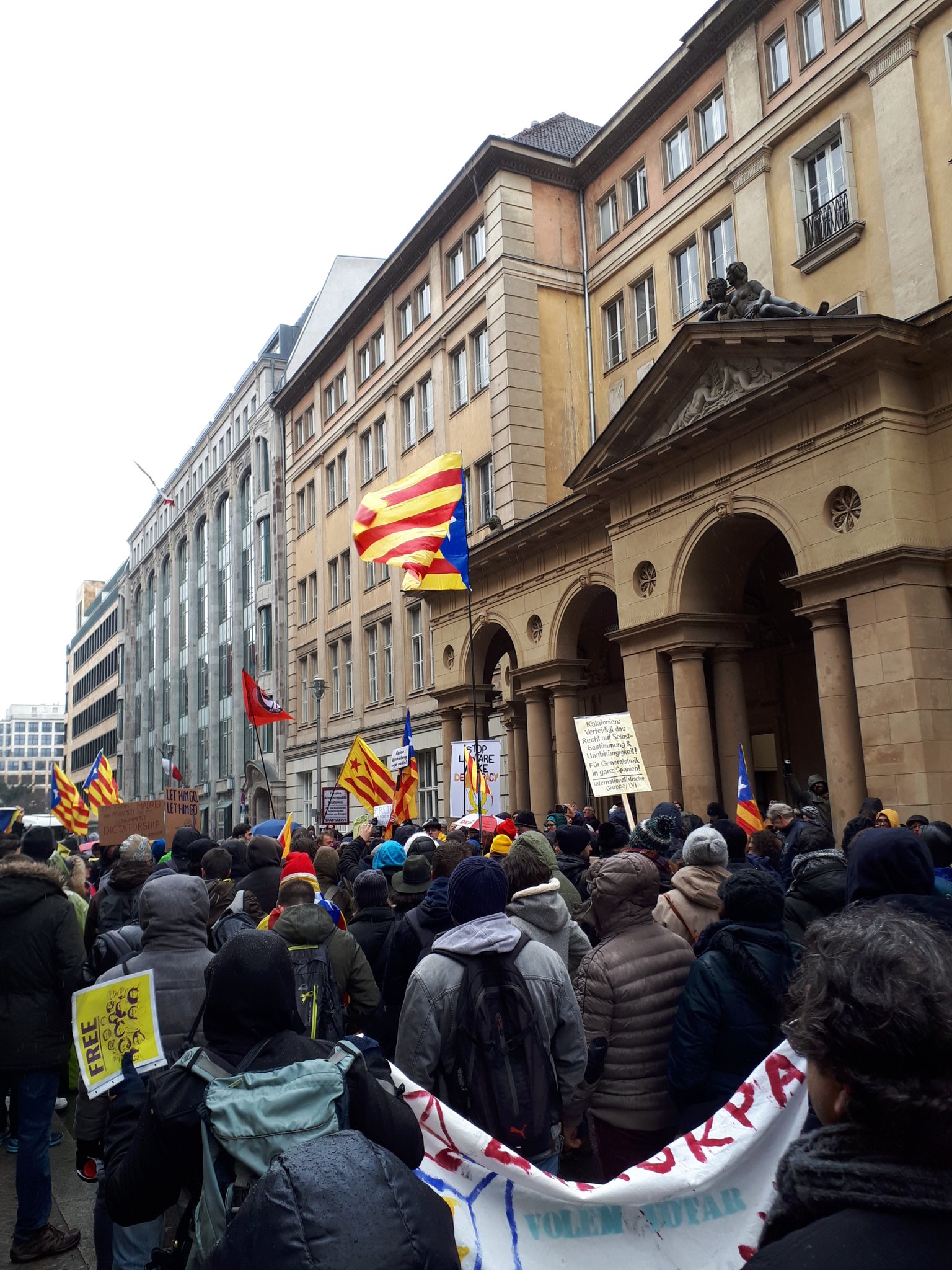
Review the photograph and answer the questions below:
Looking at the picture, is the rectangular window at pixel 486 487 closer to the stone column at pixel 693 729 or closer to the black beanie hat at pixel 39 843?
the stone column at pixel 693 729

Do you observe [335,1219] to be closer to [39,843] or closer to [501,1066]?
[501,1066]

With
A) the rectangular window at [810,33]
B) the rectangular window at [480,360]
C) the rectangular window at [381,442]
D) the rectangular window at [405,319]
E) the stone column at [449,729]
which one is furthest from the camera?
the rectangular window at [381,442]

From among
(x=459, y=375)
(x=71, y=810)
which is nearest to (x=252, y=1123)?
(x=71, y=810)

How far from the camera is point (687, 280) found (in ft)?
81.6

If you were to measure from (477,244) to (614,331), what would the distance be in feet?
18.3

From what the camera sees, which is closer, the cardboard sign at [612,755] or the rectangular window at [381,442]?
the cardboard sign at [612,755]

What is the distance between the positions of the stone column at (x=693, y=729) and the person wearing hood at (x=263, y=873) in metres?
11.2

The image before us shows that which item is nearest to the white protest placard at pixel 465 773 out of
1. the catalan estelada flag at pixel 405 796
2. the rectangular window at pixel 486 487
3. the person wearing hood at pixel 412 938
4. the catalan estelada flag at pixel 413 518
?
the catalan estelada flag at pixel 405 796

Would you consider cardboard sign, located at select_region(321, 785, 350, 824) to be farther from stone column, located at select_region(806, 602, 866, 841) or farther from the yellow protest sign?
the yellow protest sign

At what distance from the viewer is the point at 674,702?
18375 mm

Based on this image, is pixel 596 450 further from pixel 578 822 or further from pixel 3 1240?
pixel 3 1240

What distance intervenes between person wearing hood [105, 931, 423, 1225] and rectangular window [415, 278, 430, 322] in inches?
1315

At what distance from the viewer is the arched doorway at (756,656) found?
58.7 ft

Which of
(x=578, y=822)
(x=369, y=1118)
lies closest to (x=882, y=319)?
(x=578, y=822)
